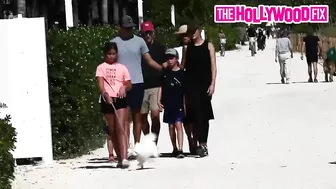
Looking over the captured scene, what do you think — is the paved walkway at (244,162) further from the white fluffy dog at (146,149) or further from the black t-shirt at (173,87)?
the black t-shirt at (173,87)

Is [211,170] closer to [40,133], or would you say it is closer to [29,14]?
[40,133]

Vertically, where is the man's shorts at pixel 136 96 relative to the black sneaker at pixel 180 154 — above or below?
above

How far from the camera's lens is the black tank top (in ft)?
41.7

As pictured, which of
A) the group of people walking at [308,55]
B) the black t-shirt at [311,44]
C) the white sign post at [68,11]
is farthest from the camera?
the black t-shirt at [311,44]

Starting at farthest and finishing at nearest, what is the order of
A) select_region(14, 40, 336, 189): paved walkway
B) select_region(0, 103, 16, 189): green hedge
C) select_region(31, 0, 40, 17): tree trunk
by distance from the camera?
select_region(31, 0, 40, 17): tree trunk < select_region(14, 40, 336, 189): paved walkway < select_region(0, 103, 16, 189): green hedge

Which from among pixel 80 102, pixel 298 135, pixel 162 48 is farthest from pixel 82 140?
pixel 298 135

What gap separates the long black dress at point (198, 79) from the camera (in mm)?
12719

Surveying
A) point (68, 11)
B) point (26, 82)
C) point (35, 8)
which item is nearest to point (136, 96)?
point (26, 82)

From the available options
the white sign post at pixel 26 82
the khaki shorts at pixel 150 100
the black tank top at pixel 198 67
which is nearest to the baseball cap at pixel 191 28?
the black tank top at pixel 198 67

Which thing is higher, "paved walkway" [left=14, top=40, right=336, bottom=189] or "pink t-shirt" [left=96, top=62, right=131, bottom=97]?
"pink t-shirt" [left=96, top=62, right=131, bottom=97]

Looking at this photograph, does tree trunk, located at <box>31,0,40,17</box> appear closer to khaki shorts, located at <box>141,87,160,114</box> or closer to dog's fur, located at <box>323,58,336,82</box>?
dog's fur, located at <box>323,58,336,82</box>

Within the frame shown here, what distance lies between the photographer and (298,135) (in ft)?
49.7

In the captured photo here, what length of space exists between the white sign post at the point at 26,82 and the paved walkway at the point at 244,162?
0.40 meters

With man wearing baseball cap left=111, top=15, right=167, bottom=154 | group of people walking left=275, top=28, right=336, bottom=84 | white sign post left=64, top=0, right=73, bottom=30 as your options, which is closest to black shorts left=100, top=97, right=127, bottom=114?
man wearing baseball cap left=111, top=15, right=167, bottom=154
